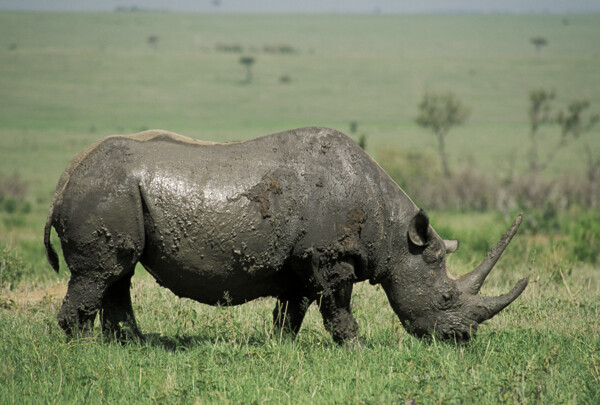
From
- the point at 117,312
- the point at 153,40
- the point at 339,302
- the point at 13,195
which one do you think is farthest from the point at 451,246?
the point at 153,40

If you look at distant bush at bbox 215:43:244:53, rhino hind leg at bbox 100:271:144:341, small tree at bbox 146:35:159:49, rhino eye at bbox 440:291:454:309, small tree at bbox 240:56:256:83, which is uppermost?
small tree at bbox 146:35:159:49

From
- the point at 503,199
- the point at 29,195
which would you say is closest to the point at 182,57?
the point at 29,195

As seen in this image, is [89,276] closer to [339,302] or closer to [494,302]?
[339,302]

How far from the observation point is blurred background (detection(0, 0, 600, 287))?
26625 mm

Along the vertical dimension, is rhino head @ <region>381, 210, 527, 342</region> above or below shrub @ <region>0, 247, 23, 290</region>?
above

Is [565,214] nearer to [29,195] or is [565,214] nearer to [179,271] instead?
[179,271]

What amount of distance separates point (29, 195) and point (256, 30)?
90493 millimetres

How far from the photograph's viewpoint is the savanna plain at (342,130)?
226 inches

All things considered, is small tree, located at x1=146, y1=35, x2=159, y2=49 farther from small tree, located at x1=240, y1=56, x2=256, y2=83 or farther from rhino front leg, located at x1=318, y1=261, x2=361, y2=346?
rhino front leg, located at x1=318, y1=261, x2=361, y2=346

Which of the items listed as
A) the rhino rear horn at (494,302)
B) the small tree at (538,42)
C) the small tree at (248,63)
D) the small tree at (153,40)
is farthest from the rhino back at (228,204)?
the small tree at (538,42)

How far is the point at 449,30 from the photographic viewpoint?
119 metres

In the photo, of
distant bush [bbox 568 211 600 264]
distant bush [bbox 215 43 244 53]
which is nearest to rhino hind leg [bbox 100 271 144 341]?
distant bush [bbox 568 211 600 264]

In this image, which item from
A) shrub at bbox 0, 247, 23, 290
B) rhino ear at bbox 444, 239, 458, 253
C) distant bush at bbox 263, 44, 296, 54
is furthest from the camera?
distant bush at bbox 263, 44, 296, 54

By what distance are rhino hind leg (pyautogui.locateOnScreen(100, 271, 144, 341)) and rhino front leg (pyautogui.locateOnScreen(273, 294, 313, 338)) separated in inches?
53.7
